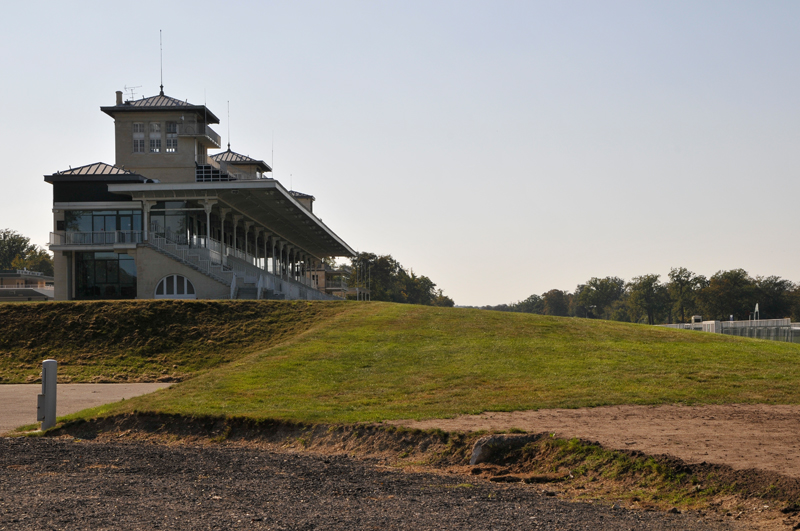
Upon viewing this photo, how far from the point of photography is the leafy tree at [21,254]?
131 metres

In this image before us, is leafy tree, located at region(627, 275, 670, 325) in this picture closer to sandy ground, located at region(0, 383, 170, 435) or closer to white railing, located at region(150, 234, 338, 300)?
white railing, located at region(150, 234, 338, 300)

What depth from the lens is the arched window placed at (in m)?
42.1

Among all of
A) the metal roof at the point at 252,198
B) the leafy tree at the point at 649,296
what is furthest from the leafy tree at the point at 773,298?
the metal roof at the point at 252,198

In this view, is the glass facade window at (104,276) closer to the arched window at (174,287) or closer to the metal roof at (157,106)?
the arched window at (174,287)

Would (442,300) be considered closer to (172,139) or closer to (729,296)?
(729,296)

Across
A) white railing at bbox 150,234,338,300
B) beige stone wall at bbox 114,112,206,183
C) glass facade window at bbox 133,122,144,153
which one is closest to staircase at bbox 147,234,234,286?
white railing at bbox 150,234,338,300

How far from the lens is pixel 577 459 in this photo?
10656 mm

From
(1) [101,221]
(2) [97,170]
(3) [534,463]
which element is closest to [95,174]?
(2) [97,170]

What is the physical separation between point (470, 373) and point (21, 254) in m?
133

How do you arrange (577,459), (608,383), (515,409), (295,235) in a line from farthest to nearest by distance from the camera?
(295,235) < (608,383) < (515,409) < (577,459)

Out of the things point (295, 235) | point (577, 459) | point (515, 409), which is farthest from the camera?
point (295, 235)

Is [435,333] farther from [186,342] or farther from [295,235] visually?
[295,235]

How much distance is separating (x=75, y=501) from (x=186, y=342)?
1942cm

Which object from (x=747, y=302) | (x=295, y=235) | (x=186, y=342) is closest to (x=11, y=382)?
(x=186, y=342)
